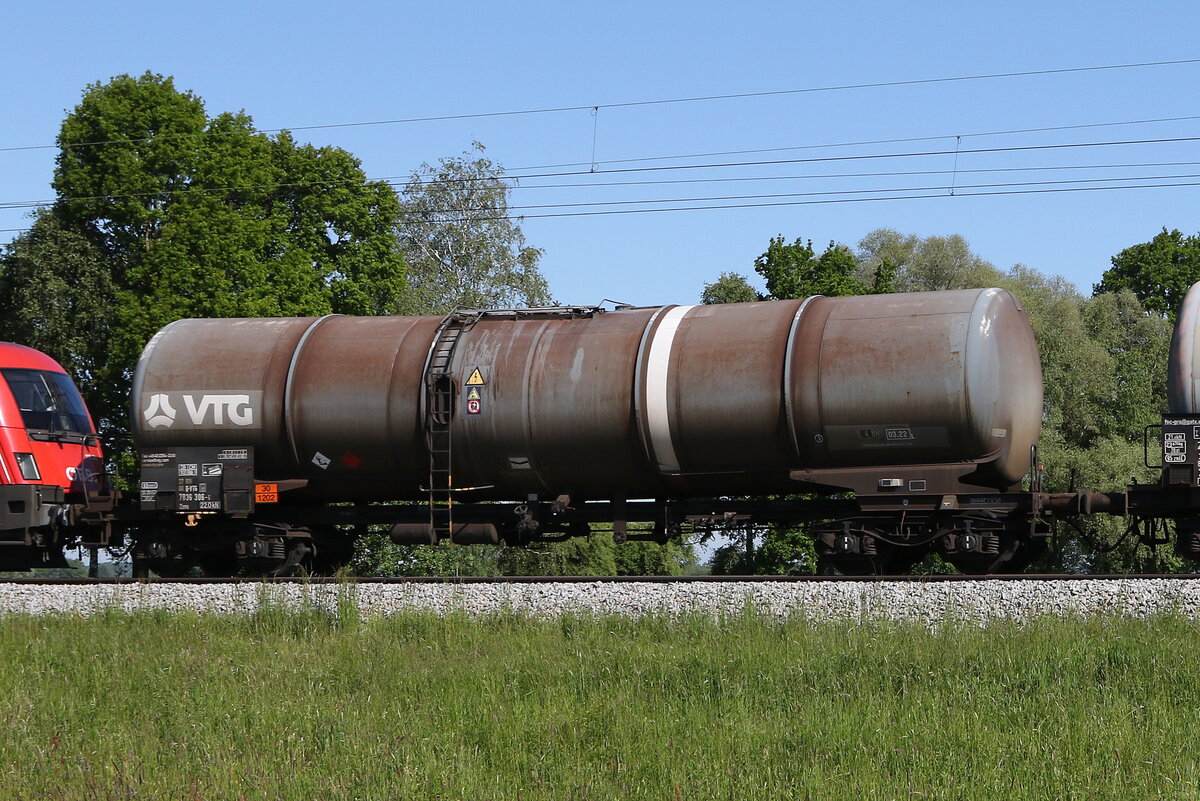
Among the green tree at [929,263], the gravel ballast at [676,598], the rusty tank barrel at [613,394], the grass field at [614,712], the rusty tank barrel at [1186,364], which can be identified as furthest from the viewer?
the green tree at [929,263]

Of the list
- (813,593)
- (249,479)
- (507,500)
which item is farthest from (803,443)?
(249,479)

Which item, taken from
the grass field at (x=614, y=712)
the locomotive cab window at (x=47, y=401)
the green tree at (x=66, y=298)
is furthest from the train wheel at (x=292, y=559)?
the green tree at (x=66, y=298)

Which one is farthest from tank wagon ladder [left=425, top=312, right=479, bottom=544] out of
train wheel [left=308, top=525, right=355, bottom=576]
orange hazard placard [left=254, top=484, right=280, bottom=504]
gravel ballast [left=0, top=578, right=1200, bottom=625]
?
gravel ballast [left=0, top=578, right=1200, bottom=625]

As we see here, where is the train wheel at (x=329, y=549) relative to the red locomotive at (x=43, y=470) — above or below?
below

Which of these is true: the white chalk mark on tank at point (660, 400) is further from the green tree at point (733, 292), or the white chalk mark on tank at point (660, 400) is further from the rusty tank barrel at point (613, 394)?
the green tree at point (733, 292)

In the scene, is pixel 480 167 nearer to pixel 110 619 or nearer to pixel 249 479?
pixel 249 479

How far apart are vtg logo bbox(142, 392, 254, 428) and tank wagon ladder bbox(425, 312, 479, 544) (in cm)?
254

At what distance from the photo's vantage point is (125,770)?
8.27 m

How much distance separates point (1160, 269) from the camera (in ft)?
217

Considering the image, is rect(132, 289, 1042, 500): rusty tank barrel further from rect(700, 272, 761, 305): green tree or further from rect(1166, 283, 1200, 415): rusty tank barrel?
rect(700, 272, 761, 305): green tree

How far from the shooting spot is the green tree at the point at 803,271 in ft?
116

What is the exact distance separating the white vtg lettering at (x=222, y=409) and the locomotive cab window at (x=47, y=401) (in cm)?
322

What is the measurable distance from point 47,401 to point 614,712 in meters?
13.2

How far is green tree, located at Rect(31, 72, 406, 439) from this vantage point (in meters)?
34.5
